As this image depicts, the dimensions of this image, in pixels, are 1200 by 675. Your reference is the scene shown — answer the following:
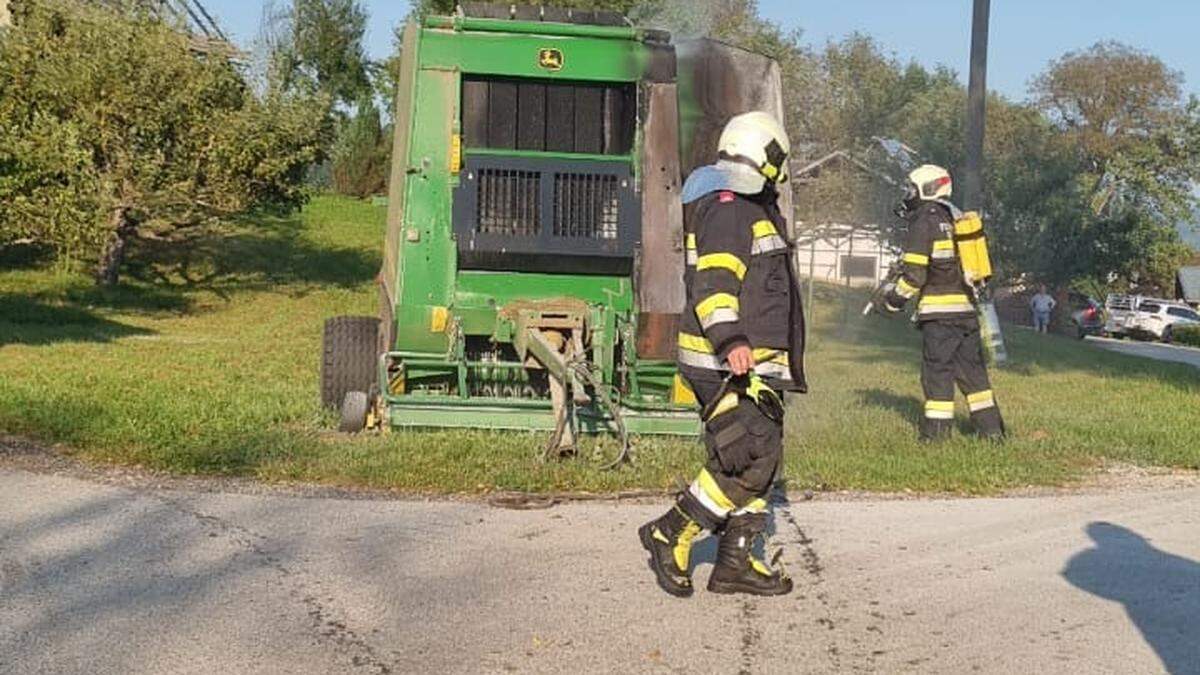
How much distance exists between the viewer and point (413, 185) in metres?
9.43

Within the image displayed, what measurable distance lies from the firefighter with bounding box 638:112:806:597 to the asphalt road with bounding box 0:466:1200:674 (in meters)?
0.19

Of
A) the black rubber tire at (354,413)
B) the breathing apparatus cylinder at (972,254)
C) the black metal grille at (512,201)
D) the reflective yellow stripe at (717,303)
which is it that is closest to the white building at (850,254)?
the breathing apparatus cylinder at (972,254)

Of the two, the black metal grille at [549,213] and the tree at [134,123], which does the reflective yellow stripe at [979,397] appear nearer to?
the black metal grille at [549,213]

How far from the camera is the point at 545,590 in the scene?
230 inches

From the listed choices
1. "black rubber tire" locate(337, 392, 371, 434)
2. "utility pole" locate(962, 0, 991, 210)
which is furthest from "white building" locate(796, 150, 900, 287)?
"black rubber tire" locate(337, 392, 371, 434)

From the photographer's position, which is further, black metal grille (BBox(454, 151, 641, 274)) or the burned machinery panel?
the burned machinery panel

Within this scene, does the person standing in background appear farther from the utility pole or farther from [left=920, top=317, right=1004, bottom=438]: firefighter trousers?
[left=920, top=317, right=1004, bottom=438]: firefighter trousers

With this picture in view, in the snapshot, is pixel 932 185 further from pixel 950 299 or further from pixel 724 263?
pixel 724 263

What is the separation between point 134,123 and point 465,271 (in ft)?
53.8

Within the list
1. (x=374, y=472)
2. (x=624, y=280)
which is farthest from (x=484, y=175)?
(x=374, y=472)

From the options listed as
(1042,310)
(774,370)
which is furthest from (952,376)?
(1042,310)

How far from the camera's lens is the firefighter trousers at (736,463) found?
19.1 ft

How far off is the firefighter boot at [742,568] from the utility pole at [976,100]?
13.2m

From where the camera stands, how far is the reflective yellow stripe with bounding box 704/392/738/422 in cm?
583
